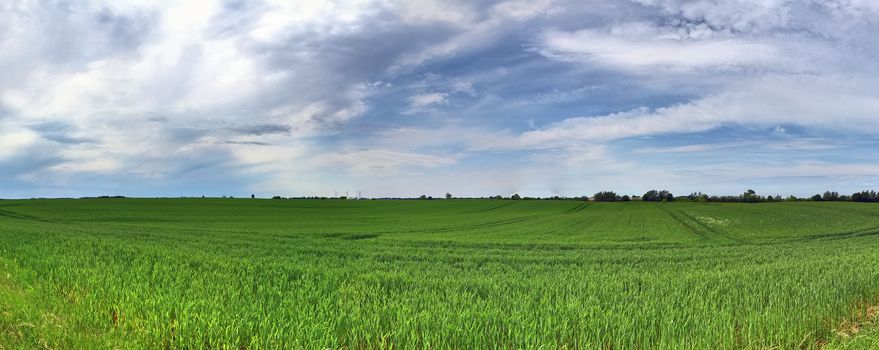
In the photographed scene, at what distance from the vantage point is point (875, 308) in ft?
29.3

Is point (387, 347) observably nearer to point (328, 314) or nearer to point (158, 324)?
point (328, 314)

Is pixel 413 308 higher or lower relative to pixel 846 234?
higher

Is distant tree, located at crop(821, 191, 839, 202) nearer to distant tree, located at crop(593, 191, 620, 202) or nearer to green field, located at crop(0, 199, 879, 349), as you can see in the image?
distant tree, located at crop(593, 191, 620, 202)

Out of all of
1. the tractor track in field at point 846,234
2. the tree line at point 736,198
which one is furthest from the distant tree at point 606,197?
the tractor track in field at point 846,234

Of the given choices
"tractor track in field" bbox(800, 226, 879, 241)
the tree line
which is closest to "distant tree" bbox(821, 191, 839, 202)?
the tree line

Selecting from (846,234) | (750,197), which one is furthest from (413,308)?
(750,197)

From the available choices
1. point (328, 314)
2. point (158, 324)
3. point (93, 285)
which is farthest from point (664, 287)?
point (93, 285)

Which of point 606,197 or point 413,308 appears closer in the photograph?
point 413,308

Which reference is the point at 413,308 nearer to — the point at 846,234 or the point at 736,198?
the point at 846,234

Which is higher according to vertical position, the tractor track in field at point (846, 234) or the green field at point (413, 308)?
the green field at point (413, 308)

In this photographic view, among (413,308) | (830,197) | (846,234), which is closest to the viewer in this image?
(413,308)

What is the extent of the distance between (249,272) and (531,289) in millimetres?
6851

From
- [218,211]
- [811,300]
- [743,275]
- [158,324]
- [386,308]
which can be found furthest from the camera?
[218,211]

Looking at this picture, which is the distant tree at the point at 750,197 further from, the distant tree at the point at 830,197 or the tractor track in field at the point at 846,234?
the tractor track in field at the point at 846,234
